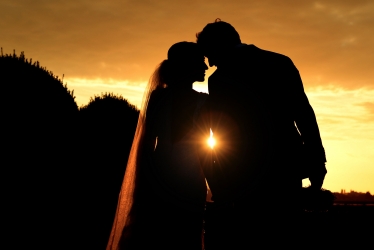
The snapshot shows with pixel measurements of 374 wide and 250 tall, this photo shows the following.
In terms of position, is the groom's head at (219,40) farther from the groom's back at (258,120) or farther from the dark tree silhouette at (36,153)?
the dark tree silhouette at (36,153)

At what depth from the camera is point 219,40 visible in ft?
14.7

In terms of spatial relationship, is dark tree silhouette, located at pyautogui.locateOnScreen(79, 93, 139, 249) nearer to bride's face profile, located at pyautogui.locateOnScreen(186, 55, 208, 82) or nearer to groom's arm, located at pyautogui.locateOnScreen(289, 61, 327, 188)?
bride's face profile, located at pyautogui.locateOnScreen(186, 55, 208, 82)

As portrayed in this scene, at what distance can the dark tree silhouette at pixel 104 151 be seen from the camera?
1395 centimetres

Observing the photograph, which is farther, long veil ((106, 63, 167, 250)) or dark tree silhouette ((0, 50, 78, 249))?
dark tree silhouette ((0, 50, 78, 249))

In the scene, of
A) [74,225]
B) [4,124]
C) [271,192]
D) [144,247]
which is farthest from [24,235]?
[271,192]

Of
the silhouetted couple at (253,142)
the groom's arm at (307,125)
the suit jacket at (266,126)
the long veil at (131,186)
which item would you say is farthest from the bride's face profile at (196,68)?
the groom's arm at (307,125)

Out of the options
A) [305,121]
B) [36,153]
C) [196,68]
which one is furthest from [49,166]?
[305,121]

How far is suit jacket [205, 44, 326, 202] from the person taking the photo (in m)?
4.16

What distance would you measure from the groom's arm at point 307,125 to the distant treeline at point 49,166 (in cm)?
772

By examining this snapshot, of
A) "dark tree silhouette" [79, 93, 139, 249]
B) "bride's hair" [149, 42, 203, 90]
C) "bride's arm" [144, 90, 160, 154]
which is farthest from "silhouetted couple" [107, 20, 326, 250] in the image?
"dark tree silhouette" [79, 93, 139, 249]

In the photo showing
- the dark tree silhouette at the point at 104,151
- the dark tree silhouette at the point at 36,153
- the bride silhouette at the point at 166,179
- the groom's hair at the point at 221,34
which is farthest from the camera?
the dark tree silhouette at the point at 104,151

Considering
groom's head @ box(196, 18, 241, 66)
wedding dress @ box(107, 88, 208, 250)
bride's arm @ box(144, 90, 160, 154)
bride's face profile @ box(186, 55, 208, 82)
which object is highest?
bride's face profile @ box(186, 55, 208, 82)

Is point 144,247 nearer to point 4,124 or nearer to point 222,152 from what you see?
point 222,152

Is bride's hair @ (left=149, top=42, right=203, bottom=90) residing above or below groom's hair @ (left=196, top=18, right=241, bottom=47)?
above
